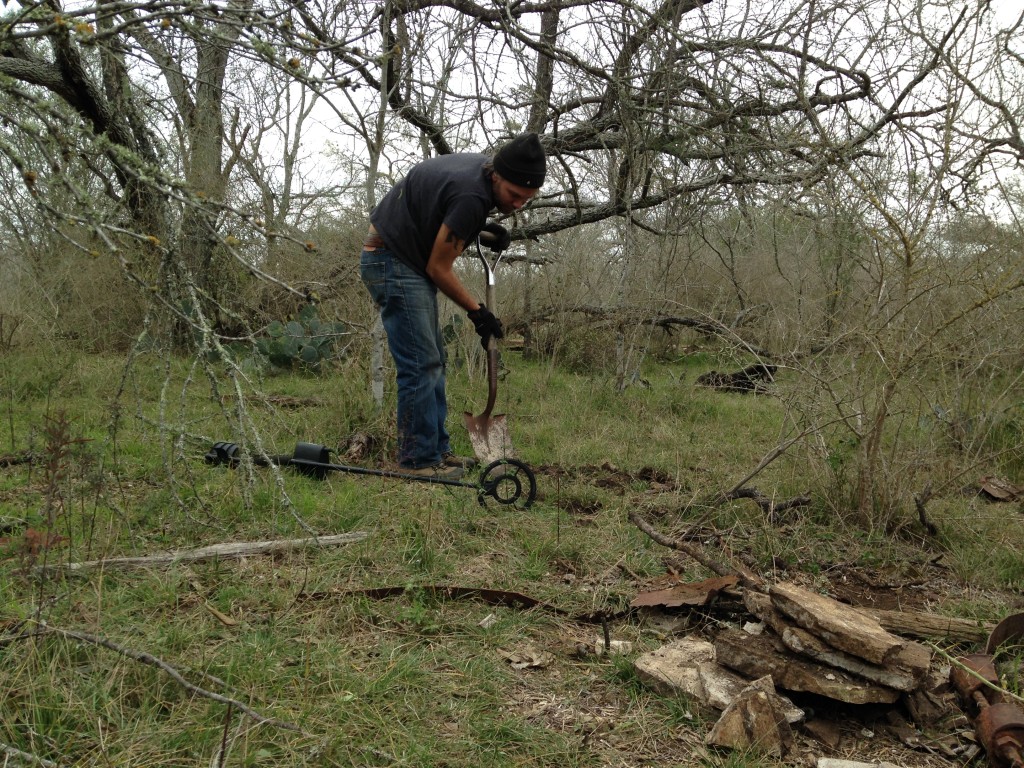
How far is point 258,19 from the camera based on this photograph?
1.98m

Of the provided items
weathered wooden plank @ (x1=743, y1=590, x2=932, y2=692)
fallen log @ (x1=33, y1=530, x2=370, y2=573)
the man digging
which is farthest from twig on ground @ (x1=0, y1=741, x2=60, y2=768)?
the man digging

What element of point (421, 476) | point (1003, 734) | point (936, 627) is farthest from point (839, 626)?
point (421, 476)

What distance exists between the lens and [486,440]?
14.9ft

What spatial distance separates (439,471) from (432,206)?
4.96 ft

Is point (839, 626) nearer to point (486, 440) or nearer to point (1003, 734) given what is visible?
point (1003, 734)

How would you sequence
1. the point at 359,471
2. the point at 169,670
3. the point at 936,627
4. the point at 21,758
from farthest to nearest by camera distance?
the point at 359,471
the point at 936,627
the point at 169,670
the point at 21,758

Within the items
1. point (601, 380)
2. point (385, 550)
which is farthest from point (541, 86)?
point (385, 550)

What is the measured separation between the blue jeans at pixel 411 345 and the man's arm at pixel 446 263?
18cm

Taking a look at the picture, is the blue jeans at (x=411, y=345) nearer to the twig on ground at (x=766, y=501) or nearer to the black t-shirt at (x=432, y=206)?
the black t-shirt at (x=432, y=206)

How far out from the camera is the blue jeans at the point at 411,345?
14.2 feet

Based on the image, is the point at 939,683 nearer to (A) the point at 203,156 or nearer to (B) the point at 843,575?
(B) the point at 843,575

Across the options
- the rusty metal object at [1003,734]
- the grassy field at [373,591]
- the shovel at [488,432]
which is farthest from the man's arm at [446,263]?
the rusty metal object at [1003,734]

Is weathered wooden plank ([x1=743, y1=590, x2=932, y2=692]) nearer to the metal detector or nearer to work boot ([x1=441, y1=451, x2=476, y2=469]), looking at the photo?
the metal detector

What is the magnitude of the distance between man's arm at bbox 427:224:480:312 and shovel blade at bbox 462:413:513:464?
686 millimetres
